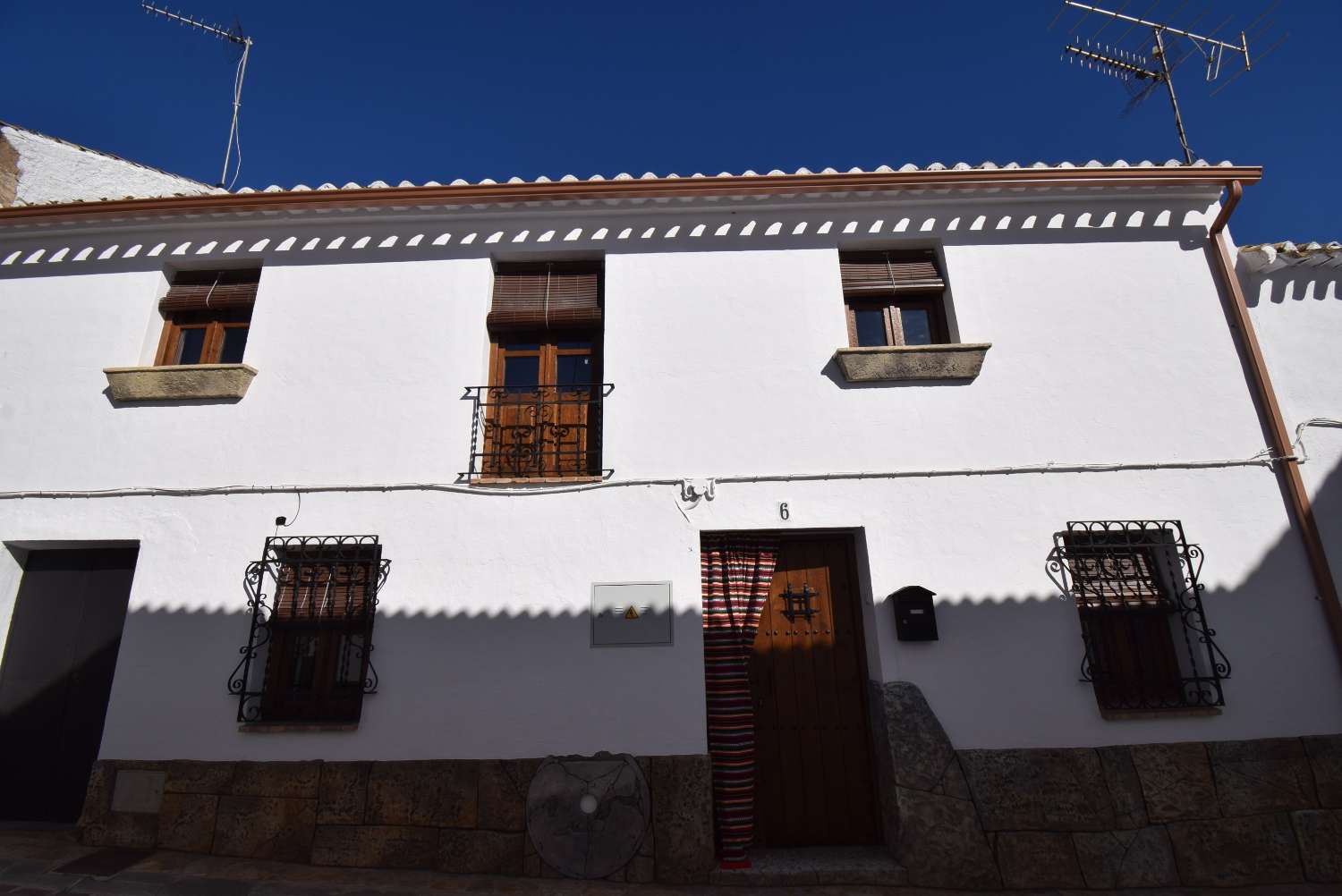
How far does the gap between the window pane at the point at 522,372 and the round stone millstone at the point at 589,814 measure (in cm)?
246

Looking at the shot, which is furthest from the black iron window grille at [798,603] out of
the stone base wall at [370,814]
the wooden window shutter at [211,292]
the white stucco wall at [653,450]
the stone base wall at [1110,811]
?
Result: the wooden window shutter at [211,292]

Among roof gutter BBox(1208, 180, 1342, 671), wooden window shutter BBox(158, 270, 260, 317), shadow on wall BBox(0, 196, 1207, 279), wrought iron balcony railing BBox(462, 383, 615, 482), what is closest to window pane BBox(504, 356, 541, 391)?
wrought iron balcony railing BBox(462, 383, 615, 482)

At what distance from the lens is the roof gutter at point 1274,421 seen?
153 inches

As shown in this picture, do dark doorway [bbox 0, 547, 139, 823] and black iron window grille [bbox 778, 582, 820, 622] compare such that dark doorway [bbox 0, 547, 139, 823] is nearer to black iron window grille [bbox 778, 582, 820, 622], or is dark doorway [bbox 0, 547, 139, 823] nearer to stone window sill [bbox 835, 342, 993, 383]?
black iron window grille [bbox 778, 582, 820, 622]

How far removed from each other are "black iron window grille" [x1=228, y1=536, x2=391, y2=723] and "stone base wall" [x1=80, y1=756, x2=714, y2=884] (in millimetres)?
352

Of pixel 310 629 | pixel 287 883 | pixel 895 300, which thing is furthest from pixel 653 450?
pixel 287 883

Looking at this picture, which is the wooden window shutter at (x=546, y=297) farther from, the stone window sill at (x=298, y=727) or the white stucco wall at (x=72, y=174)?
the white stucco wall at (x=72, y=174)

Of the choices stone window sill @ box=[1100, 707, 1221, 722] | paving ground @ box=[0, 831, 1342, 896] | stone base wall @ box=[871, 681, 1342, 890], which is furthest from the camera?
stone window sill @ box=[1100, 707, 1221, 722]

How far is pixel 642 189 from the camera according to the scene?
4641mm

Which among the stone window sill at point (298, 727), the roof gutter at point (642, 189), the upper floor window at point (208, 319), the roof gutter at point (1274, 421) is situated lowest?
the stone window sill at point (298, 727)

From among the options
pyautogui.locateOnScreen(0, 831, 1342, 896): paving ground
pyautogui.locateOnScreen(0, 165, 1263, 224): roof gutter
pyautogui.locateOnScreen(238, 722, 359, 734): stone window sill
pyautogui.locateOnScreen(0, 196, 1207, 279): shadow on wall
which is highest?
pyautogui.locateOnScreen(0, 165, 1263, 224): roof gutter

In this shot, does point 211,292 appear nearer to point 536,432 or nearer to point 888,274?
point 536,432

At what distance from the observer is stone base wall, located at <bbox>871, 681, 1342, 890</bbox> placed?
352cm

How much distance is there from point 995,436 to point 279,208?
5135 mm
